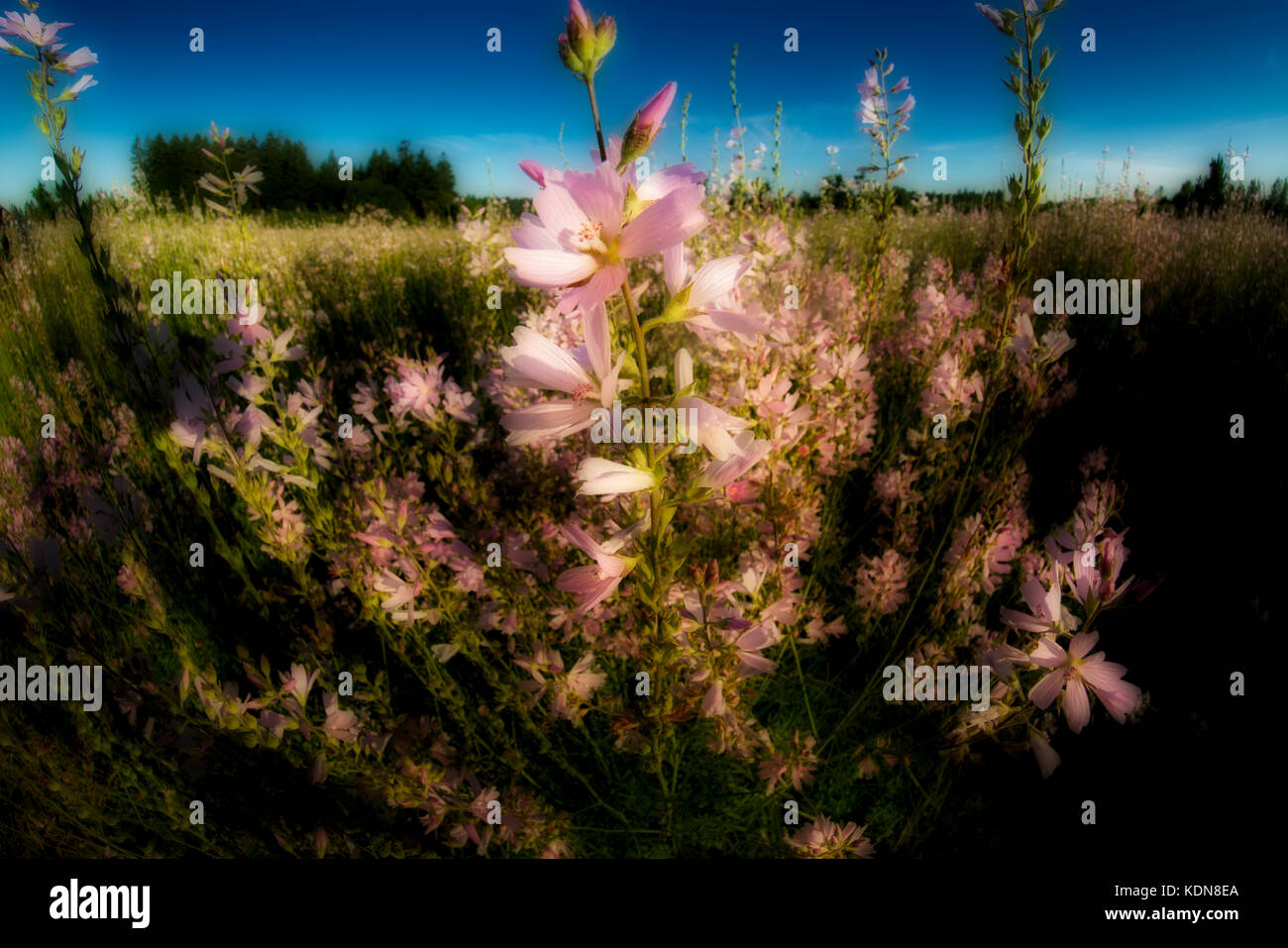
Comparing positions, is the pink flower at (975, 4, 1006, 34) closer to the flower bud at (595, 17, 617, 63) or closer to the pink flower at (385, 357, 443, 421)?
the flower bud at (595, 17, 617, 63)

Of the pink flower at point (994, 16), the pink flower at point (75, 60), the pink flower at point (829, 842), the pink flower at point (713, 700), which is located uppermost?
the pink flower at point (75, 60)

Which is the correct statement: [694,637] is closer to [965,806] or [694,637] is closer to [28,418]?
[965,806]

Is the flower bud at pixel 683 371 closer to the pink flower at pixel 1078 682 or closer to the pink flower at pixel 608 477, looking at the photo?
the pink flower at pixel 608 477

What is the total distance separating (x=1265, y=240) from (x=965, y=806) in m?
5.40

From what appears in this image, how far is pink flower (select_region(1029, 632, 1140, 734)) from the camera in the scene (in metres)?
0.99

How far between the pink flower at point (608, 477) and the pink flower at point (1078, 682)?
727mm

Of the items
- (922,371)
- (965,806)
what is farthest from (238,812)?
(922,371)

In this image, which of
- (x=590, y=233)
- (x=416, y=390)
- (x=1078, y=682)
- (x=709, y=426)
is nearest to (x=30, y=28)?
(x=416, y=390)

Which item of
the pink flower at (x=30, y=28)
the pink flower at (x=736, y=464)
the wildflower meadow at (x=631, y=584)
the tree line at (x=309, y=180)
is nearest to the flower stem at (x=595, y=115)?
the wildflower meadow at (x=631, y=584)

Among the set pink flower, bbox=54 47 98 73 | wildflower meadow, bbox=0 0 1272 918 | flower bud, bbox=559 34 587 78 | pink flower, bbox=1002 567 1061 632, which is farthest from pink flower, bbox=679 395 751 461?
pink flower, bbox=54 47 98 73

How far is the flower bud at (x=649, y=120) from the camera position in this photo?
29.5 inches

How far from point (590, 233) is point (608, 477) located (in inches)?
12.0

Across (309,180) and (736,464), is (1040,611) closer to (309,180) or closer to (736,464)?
(736,464)

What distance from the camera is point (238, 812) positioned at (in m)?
1.78
